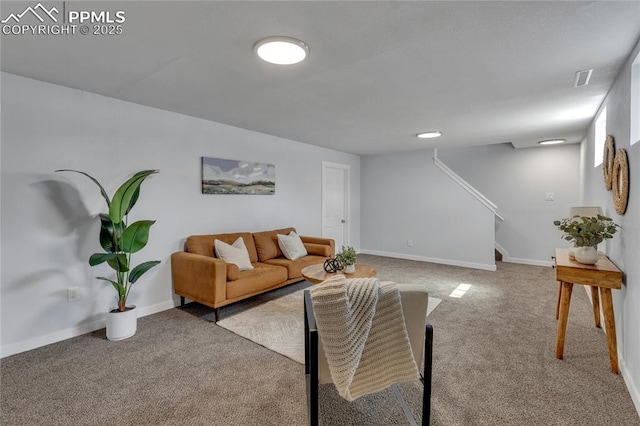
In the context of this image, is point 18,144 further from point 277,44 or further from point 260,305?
point 260,305

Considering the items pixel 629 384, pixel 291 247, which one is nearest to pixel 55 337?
pixel 291 247

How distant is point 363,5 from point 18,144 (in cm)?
286

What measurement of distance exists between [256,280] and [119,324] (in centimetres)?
129

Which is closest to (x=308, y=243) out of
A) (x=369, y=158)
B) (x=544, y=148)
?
(x=369, y=158)

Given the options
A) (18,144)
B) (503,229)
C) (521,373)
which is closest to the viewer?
(521,373)

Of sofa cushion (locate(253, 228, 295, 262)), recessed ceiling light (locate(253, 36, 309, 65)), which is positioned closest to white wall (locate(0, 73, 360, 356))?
sofa cushion (locate(253, 228, 295, 262))

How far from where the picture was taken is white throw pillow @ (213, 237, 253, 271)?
3371 millimetres

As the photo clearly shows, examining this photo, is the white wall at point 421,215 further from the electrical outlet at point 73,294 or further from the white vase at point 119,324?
the electrical outlet at point 73,294

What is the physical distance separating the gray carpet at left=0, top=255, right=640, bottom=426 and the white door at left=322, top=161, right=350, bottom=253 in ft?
10.6

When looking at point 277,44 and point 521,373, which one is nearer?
point 277,44

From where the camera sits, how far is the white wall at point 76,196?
2.37 meters

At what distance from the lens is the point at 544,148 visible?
5.42 metres

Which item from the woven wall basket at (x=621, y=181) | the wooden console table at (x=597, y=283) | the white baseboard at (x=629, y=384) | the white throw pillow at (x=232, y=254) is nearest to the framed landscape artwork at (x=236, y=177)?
the white throw pillow at (x=232, y=254)

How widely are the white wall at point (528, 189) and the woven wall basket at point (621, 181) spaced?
3598 millimetres
